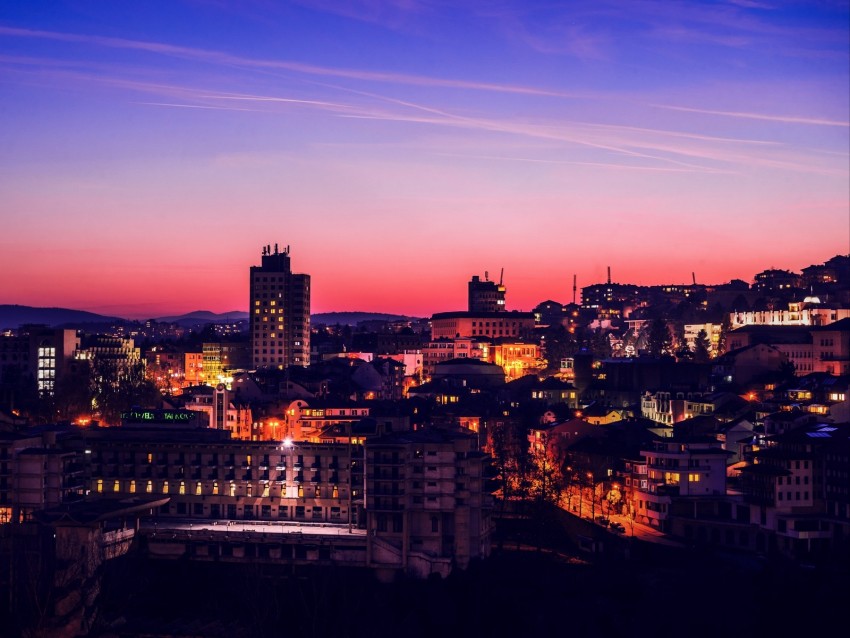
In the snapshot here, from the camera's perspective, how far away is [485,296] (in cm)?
12581

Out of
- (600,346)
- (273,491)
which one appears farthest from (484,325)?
(273,491)

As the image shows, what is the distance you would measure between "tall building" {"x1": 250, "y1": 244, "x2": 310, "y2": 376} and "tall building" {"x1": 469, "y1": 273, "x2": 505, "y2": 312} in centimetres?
3422

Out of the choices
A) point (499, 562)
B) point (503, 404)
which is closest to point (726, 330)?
point (503, 404)

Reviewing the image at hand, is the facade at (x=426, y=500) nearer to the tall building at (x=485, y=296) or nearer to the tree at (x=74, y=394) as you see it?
the tree at (x=74, y=394)

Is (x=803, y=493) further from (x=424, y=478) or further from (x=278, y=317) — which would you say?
(x=278, y=317)

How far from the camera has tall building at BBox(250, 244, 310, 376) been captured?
9281 cm

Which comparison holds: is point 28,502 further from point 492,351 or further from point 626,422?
point 492,351

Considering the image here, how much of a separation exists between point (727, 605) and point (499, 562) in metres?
7.74

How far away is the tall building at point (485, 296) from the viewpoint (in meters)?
126

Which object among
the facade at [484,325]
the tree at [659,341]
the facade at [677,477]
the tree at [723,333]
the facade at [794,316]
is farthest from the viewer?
the facade at [484,325]

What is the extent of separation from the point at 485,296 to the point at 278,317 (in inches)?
1444

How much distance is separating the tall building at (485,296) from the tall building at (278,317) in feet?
112

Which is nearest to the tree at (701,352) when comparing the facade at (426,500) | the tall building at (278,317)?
the tall building at (278,317)

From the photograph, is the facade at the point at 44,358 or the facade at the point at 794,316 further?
the facade at the point at 794,316
